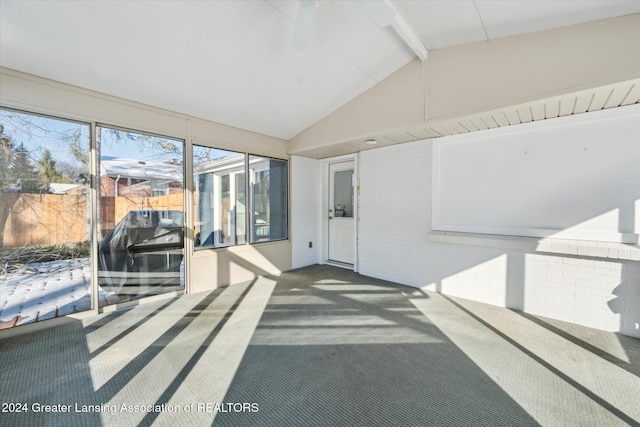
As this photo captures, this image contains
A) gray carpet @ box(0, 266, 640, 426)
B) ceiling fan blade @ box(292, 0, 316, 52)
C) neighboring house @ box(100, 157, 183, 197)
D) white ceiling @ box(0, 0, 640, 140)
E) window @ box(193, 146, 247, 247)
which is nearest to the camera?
gray carpet @ box(0, 266, 640, 426)

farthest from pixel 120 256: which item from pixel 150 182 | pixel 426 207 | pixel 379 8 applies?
pixel 426 207

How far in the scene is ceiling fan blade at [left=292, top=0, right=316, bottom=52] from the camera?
2.03 metres

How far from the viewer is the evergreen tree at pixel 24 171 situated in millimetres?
2604

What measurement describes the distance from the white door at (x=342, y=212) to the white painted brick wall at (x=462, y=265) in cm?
45

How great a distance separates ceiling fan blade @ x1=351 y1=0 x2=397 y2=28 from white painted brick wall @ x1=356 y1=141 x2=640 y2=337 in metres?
2.21

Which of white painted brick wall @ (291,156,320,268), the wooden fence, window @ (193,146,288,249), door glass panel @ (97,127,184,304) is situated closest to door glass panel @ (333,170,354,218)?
white painted brick wall @ (291,156,320,268)

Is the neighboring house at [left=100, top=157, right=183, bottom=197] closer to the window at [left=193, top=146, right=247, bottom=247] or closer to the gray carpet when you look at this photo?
the window at [left=193, top=146, right=247, bottom=247]

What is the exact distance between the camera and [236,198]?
4.38 meters

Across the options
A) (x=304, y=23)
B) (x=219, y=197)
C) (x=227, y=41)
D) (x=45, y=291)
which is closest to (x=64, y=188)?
(x=45, y=291)

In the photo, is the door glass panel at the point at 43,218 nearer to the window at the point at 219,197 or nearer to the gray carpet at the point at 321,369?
the gray carpet at the point at 321,369

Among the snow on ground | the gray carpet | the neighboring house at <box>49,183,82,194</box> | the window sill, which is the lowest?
the gray carpet

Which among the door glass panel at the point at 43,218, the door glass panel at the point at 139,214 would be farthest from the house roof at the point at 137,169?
the door glass panel at the point at 43,218

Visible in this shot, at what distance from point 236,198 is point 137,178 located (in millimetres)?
1391

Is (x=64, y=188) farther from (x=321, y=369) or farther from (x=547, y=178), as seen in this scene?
(x=547, y=178)
